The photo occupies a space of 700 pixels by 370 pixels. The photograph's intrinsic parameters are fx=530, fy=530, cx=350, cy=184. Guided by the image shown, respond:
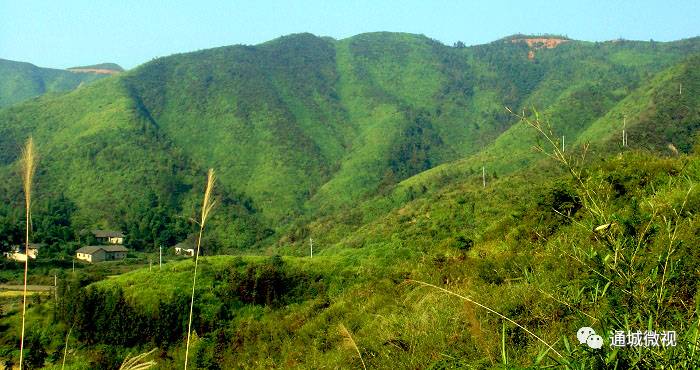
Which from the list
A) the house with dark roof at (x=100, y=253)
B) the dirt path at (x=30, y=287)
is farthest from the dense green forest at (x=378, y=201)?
the dirt path at (x=30, y=287)

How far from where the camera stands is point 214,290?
2797cm

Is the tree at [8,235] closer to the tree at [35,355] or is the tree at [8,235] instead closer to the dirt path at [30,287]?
the dirt path at [30,287]

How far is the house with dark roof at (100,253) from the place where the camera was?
62312 millimetres

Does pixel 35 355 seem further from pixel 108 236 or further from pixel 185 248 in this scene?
pixel 108 236

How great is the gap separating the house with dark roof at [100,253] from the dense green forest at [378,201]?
2.41 metres

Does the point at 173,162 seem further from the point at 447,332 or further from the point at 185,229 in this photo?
the point at 447,332

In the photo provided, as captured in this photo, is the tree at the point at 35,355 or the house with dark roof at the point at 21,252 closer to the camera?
the tree at the point at 35,355

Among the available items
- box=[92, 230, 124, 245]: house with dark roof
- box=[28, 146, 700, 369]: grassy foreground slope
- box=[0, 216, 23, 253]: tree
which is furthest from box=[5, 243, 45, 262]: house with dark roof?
box=[28, 146, 700, 369]: grassy foreground slope

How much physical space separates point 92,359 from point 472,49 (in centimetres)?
16140

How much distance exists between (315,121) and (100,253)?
6927 centimetres

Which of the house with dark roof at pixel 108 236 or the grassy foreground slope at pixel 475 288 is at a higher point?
the grassy foreground slope at pixel 475 288

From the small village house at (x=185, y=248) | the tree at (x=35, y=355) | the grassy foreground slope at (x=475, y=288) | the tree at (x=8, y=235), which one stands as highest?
the grassy foreground slope at (x=475, y=288)

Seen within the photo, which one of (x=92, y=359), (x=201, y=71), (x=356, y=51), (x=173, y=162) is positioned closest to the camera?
(x=92, y=359)

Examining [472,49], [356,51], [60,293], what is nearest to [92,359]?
[60,293]
